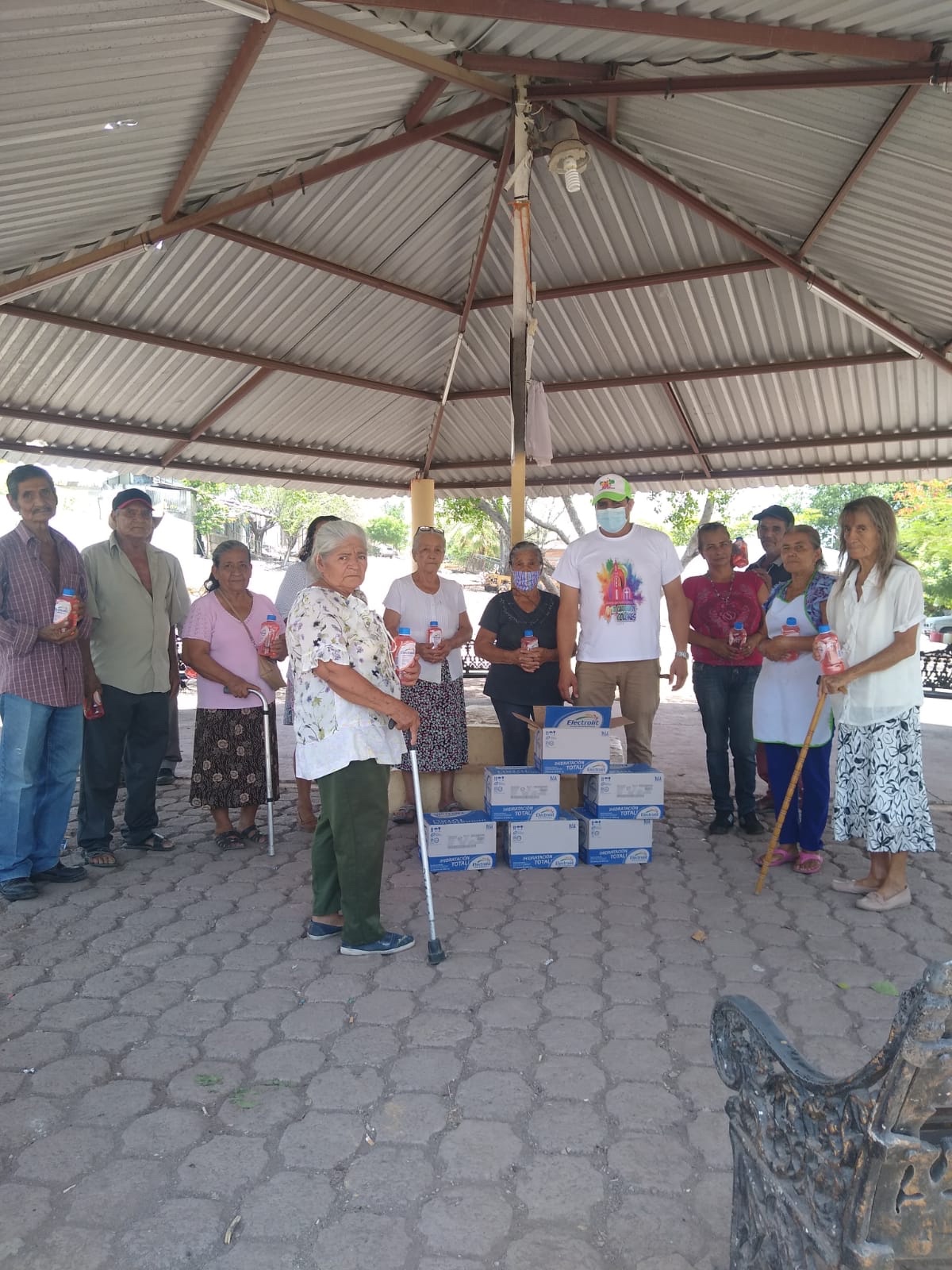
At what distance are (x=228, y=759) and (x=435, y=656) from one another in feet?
4.60

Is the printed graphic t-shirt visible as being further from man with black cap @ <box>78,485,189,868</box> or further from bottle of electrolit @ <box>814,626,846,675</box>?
man with black cap @ <box>78,485,189,868</box>

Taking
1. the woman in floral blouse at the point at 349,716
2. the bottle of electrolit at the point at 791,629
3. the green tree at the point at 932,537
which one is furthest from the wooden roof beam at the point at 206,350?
the green tree at the point at 932,537

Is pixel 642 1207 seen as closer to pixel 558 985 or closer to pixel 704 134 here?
pixel 558 985

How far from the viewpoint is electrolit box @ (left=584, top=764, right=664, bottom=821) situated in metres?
5.10

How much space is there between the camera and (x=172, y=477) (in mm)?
9562

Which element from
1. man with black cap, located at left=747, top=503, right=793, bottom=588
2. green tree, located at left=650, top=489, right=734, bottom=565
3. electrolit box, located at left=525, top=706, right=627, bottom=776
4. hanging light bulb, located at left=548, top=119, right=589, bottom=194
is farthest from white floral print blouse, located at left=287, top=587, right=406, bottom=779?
green tree, located at left=650, top=489, right=734, bottom=565

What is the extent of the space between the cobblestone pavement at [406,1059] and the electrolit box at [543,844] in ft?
0.45

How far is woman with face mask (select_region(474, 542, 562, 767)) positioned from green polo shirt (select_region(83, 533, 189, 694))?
1971 millimetres

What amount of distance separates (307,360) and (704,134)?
429 cm

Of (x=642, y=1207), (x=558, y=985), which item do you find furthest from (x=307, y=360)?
(x=642, y=1207)

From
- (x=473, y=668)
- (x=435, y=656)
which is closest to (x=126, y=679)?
(x=435, y=656)

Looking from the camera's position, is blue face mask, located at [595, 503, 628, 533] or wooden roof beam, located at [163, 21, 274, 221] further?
blue face mask, located at [595, 503, 628, 533]

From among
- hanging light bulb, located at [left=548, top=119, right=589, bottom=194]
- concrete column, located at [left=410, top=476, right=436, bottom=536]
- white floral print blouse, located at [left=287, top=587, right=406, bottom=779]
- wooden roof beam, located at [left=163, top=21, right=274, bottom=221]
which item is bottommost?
white floral print blouse, located at [left=287, top=587, right=406, bottom=779]

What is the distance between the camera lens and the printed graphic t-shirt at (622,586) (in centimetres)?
530
